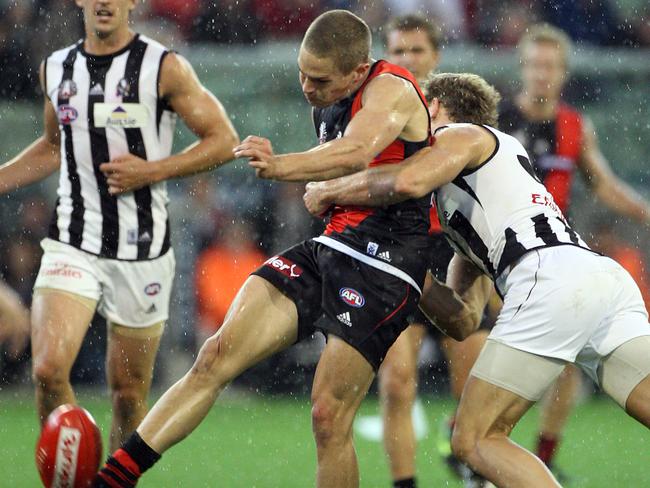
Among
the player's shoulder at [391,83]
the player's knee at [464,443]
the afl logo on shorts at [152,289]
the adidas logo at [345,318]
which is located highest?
the player's shoulder at [391,83]

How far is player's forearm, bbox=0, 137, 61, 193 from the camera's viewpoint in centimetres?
629

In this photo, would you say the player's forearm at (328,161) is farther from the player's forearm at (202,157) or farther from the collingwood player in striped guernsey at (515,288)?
the player's forearm at (202,157)

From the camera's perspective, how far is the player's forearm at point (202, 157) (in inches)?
238

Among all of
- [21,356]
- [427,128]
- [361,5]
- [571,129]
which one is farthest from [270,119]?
[427,128]

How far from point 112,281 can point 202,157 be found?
2.47 ft

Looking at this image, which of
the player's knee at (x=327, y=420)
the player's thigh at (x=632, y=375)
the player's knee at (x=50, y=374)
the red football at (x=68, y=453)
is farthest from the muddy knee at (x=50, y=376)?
the player's thigh at (x=632, y=375)

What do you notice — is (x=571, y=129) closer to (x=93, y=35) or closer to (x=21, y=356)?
(x=93, y=35)

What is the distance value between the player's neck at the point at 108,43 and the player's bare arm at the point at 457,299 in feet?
6.56

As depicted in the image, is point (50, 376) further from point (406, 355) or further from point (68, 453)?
point (406, 355)

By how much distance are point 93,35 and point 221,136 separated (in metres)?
0.80

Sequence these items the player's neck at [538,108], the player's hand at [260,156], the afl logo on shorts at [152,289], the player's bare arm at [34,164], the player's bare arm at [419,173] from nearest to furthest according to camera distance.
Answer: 1. the player's hand at [260,156]
2. the player's bare arm at [419,173]
3. the afl logo on shorts at [152,289]
4. the player's bare arm at [34,164]
5. the player's neck at [538,108]

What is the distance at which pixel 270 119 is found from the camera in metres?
10.3

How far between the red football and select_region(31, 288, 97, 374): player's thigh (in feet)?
2.01

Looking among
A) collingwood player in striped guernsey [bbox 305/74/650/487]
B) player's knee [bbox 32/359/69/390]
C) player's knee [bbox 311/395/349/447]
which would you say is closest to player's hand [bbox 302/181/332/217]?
collingwood player in striped guernsey [bbox 305/74/650/487]
